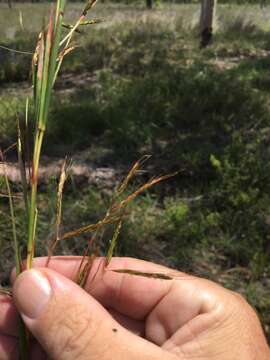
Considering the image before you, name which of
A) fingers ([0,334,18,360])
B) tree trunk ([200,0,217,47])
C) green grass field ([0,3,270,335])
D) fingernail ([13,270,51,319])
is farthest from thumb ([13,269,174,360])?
tree trunk ([200,0,217,47])

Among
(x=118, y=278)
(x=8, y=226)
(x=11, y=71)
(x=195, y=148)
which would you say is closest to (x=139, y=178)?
(x=195, y=148)

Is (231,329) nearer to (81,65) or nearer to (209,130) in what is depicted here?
(209,130)

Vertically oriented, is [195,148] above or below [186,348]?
below

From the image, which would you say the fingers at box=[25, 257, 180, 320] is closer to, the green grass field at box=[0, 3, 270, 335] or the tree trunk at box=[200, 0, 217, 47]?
the green grass field at box=[0, 3, 270, 335]

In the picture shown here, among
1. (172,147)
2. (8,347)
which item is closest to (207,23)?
(172,147)

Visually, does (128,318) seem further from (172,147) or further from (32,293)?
(172,147)

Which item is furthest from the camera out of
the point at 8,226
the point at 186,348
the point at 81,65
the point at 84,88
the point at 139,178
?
the point at 81,65
